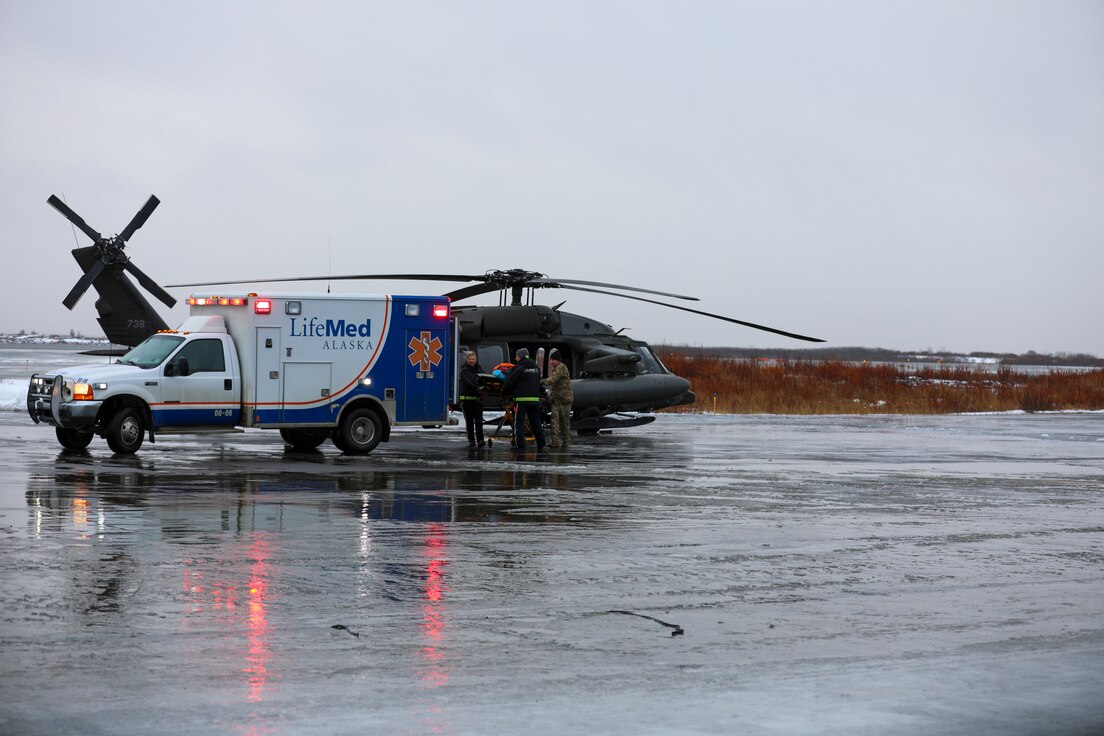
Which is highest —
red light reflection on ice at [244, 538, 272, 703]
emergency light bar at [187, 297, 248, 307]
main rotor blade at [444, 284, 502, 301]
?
main rotor blade at [444, 284, 502, 301]

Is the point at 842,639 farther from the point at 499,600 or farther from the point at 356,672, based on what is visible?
the point at 356,672

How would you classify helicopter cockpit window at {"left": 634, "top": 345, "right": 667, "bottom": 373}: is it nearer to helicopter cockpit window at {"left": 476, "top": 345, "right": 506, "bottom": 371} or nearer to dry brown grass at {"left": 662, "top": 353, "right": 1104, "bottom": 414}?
helicopter cockpit window at {"left": 476, "top": 345, "right": 506, "bottom": 371}

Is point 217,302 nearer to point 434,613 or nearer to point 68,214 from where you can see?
point 434,613

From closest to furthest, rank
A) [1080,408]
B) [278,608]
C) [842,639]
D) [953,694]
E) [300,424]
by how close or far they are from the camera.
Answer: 1. [953,694]
2. [842,639]
3. [278,608]
4. [300,424]
5. [1080,408]

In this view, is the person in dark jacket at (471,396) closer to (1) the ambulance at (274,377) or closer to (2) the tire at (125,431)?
(1) the ambulance at (274,377)

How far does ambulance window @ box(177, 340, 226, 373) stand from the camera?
20.1m

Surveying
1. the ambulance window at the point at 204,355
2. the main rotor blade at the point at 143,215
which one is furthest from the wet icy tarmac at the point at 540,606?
the main rotor blade at the point at 143,215

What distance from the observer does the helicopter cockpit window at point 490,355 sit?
2719 centimetres

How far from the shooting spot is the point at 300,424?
67.9 feet

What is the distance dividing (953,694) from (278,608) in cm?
395

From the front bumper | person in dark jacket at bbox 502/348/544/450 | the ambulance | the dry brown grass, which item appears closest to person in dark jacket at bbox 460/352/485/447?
person in dark jacket at bbox 502/348/544/450

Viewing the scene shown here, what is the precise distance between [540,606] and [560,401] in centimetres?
1604

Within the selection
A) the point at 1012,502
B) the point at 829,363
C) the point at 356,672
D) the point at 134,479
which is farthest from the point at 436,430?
the point at 829,363

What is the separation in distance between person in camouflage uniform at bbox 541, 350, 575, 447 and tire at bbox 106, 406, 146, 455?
7540 millimetres
